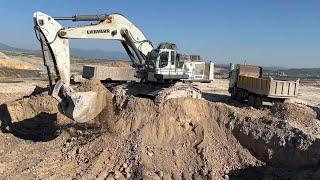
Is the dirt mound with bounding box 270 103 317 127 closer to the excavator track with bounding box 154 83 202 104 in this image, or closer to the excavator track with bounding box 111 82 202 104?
the excavator track with bounding box 111 82 202 104

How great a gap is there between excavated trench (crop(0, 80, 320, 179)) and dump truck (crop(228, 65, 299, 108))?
7.56 m

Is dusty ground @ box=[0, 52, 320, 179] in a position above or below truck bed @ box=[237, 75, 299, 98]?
below

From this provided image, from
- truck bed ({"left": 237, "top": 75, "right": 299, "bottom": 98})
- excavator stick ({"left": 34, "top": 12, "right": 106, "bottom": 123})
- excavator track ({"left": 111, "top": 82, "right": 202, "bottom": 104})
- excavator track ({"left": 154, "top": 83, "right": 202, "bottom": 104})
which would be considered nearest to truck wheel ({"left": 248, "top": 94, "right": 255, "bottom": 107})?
truck bed ({"left": 237, "top": 75, "right": 299, "bottom": 98})

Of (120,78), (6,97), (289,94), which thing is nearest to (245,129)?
(289,94)

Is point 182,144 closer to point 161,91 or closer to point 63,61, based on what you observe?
point 161,91

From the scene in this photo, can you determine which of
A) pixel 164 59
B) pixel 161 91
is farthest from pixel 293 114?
pixel 164 59

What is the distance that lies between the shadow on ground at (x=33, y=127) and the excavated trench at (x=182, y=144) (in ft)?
4.22

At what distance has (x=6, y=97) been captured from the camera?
952 inches

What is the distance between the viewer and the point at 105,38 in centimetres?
1912

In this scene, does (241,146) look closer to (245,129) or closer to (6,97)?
(245,129)

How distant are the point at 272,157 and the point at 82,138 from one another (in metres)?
6.10

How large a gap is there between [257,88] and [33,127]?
10.8 meters

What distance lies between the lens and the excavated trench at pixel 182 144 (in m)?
13.5

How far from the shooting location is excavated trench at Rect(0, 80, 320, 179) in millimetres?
13484
